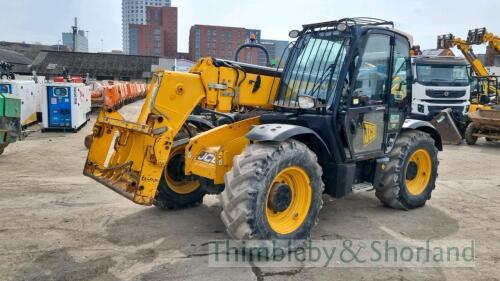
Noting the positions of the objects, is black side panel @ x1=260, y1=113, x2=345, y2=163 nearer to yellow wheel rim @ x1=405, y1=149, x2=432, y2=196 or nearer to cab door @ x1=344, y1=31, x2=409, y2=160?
cab door @ x1=344, y1=31, x2=409, y2=160

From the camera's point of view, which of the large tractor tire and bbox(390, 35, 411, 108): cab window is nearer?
the large tractor tire

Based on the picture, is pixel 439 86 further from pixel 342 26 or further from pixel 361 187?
pixel 342 26

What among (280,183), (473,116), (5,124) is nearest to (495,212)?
(280,183)

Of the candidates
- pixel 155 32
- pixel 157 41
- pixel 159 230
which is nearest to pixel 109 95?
pixel 159 230

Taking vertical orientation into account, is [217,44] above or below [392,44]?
above

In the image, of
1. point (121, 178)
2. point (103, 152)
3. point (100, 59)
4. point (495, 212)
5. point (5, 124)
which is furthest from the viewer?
point (100, 59)

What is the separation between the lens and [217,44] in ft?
85.3

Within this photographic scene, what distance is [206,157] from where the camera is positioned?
4.78m

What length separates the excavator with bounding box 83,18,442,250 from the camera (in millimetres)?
4297

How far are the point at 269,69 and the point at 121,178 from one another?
2322mm

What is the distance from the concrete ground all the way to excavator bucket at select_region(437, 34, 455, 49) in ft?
47.2

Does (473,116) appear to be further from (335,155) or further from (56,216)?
(56,216)

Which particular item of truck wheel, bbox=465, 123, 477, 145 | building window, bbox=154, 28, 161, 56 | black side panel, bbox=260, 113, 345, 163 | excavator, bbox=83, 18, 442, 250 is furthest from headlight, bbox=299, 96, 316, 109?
building window, bbox=154, 28, 161, 56

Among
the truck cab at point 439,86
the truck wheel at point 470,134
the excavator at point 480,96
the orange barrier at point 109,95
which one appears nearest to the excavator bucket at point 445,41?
the excavator at point 480,96
